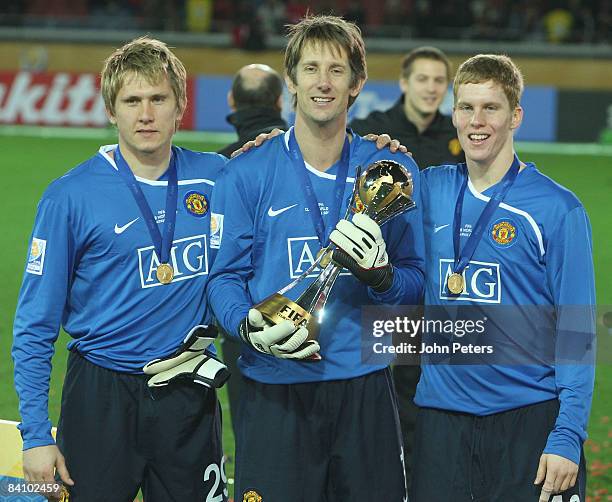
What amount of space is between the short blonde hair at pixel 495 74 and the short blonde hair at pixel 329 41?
37cm

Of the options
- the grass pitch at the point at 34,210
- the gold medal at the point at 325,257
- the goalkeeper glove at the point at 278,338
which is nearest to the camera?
the goalkeeper glove at the point at 278,338

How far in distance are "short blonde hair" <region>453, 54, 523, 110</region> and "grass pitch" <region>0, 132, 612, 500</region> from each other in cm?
211

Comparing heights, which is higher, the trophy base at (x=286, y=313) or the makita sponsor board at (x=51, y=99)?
the makita sponsor board at (x=51, y=99)

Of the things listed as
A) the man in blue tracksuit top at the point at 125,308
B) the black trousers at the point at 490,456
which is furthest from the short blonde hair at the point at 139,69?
the black trousers at the point at 490,456

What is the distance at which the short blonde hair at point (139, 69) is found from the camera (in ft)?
12.3

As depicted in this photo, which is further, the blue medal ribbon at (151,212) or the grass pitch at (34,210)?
the grass pitch at (34,210)

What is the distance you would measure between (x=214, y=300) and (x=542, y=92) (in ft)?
52.8

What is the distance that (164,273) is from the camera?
12.2 ft

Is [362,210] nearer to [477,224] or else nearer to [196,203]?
[477,224]

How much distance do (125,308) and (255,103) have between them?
2620mm

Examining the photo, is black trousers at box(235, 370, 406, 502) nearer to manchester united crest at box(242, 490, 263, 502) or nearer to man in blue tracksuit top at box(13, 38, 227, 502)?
manchester united crest at box(242, 490, 263, 502)

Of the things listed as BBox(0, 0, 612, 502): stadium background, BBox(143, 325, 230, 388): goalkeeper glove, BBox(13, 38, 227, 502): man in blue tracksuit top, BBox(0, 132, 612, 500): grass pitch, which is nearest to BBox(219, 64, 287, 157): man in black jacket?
BBox(0, 132, 612, 500): grass pitch

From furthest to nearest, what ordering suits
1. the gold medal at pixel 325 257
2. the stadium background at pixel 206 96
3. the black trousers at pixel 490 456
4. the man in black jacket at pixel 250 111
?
1. the stadium background at pixel 206 96
2. the man in black jacket at pixel 250 111
3. the black trousers at pixel 490 456
4. the gold medal at pixel 325 257

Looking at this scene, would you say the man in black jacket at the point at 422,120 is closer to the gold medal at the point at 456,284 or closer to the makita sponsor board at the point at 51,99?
the gold medal at the point at 456,284
